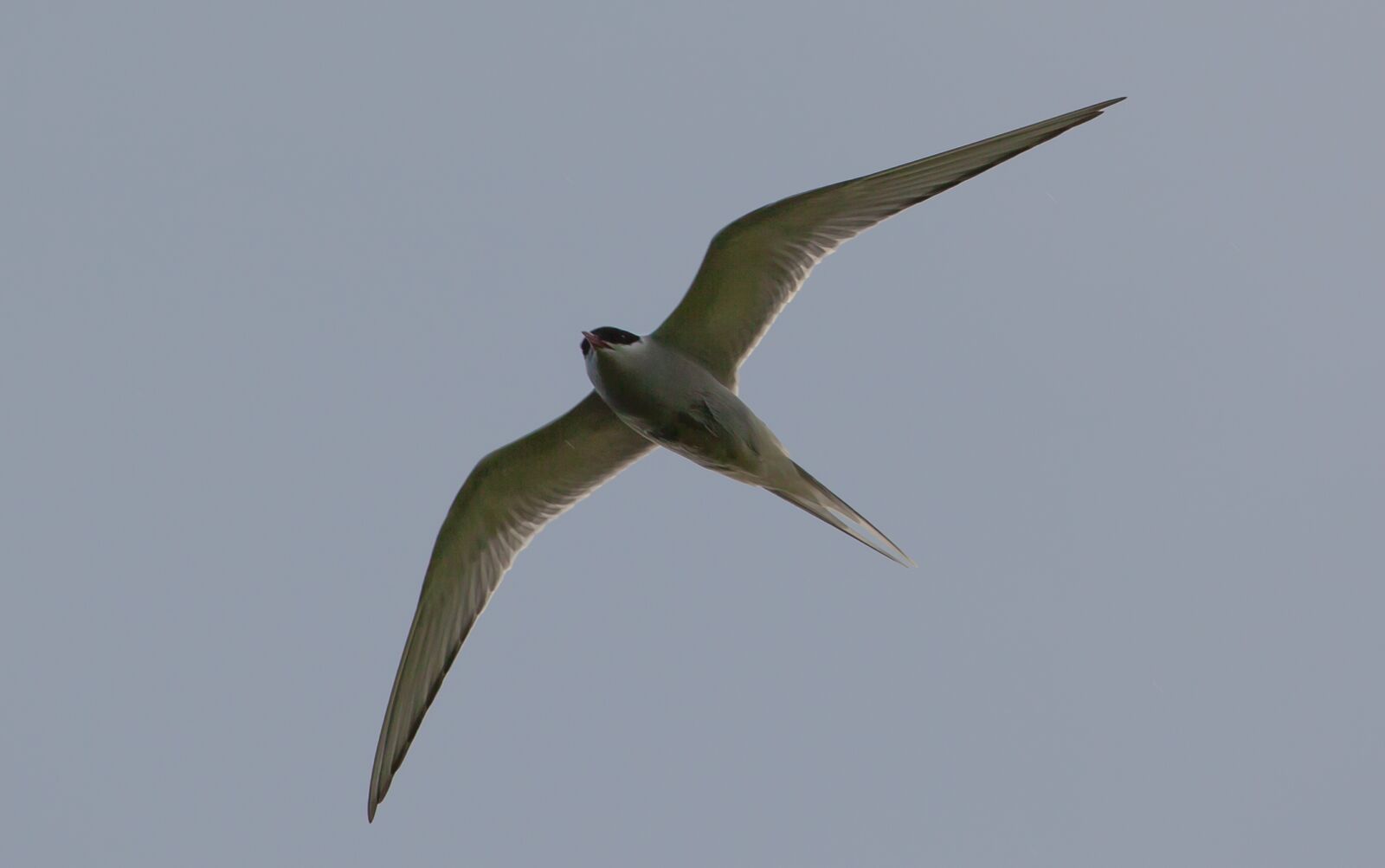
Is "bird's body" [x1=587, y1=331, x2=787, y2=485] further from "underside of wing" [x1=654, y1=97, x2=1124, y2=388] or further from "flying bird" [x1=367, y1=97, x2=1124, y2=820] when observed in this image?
"underside of wing" [x1=654, y1=97, x2=1124, y2=388]

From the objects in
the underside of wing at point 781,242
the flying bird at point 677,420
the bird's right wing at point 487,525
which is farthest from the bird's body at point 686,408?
the bird's right wing at point 487,525

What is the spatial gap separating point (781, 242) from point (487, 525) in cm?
290

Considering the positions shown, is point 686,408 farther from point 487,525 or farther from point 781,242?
point 487,525

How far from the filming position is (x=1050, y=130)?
7.06 meters

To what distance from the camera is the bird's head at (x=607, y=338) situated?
8078 mm

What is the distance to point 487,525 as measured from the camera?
9203 mm

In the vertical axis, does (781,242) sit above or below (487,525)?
above

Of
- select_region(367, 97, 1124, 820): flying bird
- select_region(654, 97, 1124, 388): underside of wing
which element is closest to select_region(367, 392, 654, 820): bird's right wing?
select_region(367, 97, 1124, 820): flying bird

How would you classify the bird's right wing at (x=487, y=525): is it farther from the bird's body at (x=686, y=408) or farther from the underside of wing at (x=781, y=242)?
the underside of wing at (x=781, y=242)

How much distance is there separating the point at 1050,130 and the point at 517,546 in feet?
14.8

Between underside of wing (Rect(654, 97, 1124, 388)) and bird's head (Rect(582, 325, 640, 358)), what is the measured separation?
277mm

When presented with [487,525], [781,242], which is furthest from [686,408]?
[487,525]

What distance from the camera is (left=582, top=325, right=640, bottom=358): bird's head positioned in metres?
8.08

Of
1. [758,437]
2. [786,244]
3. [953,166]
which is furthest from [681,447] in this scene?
[953,166]
